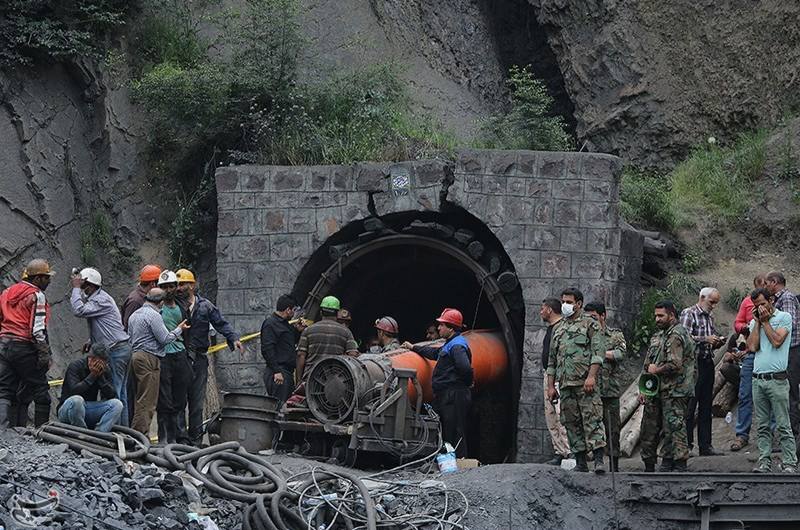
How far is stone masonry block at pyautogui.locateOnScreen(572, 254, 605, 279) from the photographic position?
53.6 feet

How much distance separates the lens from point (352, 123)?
59.2ft

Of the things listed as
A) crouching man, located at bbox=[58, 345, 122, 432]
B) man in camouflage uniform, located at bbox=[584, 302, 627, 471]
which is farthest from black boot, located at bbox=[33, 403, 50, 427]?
man in camouflage uniform, located at bbox=[584, 302, 627, 471]

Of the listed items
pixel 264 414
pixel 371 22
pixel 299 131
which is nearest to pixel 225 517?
pixel 264 414

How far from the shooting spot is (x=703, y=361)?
45.1 feet

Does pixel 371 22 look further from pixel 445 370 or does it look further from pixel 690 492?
pixel 690 492

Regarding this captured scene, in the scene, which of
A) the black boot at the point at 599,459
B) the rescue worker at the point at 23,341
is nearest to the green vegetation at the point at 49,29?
the rescue worker at the point at 23,341

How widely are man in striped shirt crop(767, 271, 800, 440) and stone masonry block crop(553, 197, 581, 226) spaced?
368 cm

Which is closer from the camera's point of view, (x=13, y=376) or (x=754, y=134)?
(x=13, y=376)

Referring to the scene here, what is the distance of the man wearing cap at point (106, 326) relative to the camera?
12.9 meters

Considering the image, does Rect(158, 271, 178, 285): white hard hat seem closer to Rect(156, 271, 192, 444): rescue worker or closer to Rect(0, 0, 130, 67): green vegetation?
Rect(156, 271, 192, 444): rescue worker

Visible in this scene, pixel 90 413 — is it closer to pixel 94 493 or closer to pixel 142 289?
pixel 94 493

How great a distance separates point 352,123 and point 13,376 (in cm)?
676

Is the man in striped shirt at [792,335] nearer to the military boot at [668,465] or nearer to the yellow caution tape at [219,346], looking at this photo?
the military boot at [668,465]

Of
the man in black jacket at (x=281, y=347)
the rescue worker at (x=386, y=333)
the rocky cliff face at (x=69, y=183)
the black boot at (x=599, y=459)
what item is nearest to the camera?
the black boot at (x=599, y=459)
